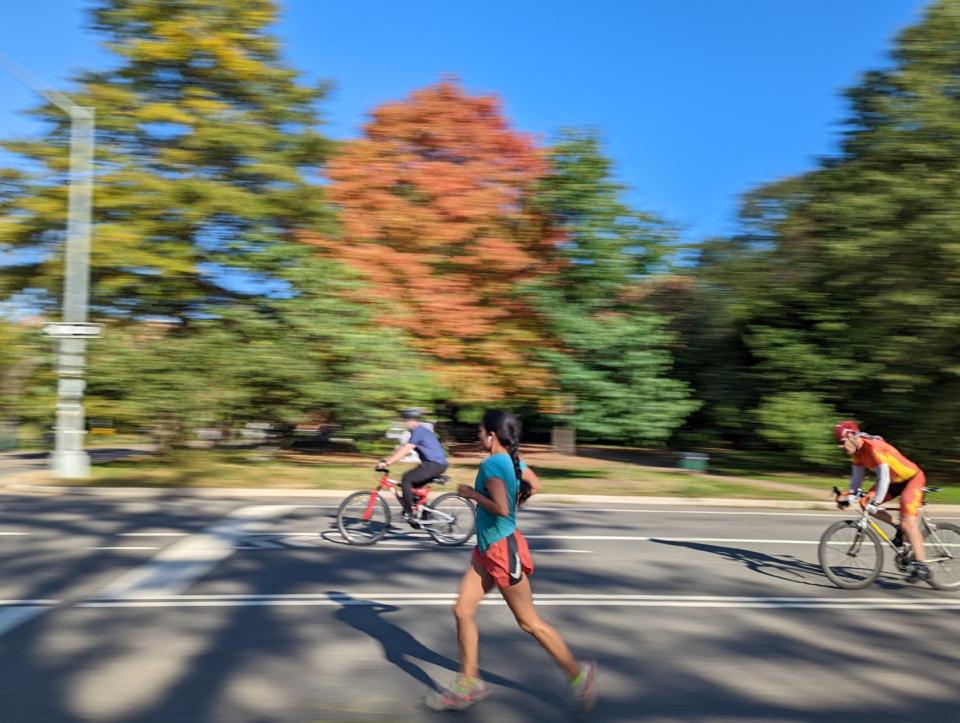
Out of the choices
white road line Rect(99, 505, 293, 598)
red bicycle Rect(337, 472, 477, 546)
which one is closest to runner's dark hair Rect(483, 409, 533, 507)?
white road line Rect(99, 505, 293, 598)

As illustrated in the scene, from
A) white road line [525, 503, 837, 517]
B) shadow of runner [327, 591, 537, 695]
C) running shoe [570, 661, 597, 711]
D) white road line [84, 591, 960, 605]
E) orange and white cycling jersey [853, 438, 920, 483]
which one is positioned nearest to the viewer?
running shoe [570, 661, 597, 711]

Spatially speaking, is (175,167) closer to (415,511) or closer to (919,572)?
(415,511)

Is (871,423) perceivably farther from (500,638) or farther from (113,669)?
(113,669)

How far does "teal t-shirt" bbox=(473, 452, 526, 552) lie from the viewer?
451cm

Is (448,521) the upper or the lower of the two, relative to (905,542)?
lower

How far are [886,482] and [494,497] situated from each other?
203 inches

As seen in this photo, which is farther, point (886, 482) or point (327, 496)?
point (327, 496)

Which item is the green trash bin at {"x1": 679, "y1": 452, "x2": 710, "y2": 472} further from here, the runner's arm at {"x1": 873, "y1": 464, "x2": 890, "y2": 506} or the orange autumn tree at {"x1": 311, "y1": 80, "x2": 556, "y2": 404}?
the runner's arm at {"x1": 873, "y1": 464, "x2": 890, "y2": 506}

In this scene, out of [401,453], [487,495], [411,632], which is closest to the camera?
[487,495]

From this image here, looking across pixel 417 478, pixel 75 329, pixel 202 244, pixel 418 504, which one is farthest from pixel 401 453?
pixel 202 244

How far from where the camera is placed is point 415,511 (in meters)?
9.70

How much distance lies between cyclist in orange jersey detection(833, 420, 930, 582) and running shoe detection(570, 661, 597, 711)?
451 centimetres

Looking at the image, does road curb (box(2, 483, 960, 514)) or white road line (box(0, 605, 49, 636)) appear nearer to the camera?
white road line (box(0, 605, 49, 636))

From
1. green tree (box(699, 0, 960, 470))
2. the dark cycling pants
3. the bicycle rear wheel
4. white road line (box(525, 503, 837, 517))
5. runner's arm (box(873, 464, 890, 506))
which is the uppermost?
green tree (box(699, 0, 960, 470))
